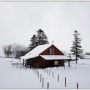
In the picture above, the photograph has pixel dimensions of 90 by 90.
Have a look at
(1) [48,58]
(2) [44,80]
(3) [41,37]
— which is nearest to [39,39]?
(3) [41,37]

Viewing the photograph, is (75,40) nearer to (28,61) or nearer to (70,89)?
(28,61)

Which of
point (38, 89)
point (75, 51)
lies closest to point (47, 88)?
point (38, 89)

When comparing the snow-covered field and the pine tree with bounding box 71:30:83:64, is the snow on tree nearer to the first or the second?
the pine tree with bounding box 71:30:83:64

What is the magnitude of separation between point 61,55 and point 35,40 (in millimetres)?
31279

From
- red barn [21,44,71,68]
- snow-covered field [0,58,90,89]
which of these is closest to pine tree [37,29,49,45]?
red barn [21,44,71,68]

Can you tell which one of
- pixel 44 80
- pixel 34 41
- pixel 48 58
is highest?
pixel 34 41

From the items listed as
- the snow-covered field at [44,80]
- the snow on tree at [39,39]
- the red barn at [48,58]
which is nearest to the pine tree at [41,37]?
the snow on tree at [39,39]

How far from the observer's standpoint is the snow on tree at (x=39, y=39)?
7812 centimetres

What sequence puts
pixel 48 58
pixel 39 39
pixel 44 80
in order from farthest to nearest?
pixel 39 39 < pixel 48 58 < pixel 44 80

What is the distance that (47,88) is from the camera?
16.9m

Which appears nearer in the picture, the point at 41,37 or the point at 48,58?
the point at 48,58

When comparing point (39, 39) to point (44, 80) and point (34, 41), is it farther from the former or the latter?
point (44, 80)

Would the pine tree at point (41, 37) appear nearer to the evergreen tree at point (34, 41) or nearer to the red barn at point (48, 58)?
the evergreen tree at point (34, 41)

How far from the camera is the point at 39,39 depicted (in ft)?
258
